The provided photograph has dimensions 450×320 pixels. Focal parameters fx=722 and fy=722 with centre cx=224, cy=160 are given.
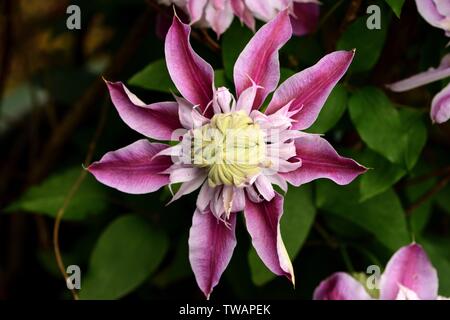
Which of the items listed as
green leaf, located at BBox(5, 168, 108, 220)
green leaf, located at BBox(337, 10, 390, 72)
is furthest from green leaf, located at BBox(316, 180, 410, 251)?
green leaf, located at BBox(5, 168, 108, 220)

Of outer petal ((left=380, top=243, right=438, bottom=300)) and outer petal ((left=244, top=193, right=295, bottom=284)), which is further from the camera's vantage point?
outer petal ((left=380, top=243, right=438, bottom=300))

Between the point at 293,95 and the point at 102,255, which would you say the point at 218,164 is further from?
the point at 102,255

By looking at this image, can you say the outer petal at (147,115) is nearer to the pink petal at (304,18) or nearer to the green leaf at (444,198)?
the pink petal at (304,18)

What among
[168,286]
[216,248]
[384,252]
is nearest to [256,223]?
[216,248]

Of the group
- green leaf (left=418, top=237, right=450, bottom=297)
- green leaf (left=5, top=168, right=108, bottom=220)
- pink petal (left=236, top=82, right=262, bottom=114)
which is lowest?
green leaf (left=418, top=237, right=450, bottom=297)

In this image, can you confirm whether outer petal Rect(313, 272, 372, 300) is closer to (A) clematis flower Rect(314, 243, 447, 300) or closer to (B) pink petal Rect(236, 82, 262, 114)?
(A) clematis flower Rect(314, 243, 447, 300)

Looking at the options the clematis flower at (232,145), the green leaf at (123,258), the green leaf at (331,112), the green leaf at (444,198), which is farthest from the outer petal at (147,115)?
the green leaf at (444,198)

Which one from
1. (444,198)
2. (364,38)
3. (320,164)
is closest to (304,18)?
(364,38)
